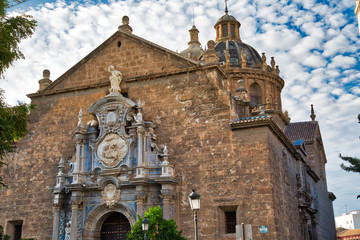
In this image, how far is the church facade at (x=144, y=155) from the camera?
1748 centimetres

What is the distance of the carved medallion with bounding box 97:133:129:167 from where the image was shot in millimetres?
19125

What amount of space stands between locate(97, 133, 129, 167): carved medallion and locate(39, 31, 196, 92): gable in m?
3.10

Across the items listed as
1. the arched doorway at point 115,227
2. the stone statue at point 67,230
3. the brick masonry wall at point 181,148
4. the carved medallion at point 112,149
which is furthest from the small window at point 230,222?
the stone statue at point 67,230

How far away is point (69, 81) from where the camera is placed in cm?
2234

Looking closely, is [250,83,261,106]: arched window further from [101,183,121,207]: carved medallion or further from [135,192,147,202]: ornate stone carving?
[135,192,147,202]: ornate stone carving

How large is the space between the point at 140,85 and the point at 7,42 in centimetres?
799

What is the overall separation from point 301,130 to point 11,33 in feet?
91.8

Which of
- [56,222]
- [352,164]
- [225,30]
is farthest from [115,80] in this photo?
[225,30]

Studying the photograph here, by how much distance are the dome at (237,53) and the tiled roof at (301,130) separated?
6097 mm

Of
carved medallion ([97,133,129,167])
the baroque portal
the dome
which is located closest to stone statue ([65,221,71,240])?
the baroque portal

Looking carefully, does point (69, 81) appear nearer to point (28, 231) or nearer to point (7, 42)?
point (28, 231)

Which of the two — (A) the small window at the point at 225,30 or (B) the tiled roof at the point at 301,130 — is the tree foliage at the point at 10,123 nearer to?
(B) the tiled roof at the point at 301,130

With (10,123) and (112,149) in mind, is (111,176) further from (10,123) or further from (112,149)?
(10,123)

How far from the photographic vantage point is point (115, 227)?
62.5 feet
